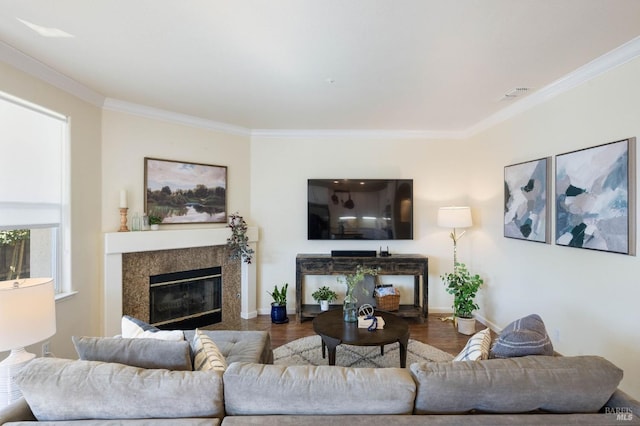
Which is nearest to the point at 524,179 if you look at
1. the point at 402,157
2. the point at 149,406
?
the point at 402,157

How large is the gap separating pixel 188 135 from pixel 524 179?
13.0 ft

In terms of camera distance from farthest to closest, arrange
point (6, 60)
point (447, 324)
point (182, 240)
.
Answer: point (447, 324) → point (182, 240) → point (6, 60)

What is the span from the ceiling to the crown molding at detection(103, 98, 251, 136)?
75mm

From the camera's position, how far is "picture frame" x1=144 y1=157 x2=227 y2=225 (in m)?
3.59

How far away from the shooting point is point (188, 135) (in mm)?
3891

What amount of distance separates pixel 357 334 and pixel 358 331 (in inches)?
2.6

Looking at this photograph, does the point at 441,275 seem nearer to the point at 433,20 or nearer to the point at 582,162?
the point at 582,162

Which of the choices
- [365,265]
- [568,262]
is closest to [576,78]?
[568,262]

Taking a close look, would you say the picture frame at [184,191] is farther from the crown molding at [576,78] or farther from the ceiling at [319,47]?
the crown molding at [576,78]

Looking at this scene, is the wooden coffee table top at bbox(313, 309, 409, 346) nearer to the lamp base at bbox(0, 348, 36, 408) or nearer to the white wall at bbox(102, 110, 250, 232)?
the lamp base at bbox(0, 348, 36, 408)

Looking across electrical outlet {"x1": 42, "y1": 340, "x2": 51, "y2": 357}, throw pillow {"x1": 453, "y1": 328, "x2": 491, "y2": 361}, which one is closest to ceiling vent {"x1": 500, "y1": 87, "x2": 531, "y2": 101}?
throw pillow {"x1": 453, "y1": 328, "x2": 491, "y2": 361}

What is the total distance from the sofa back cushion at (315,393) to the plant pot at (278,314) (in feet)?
9.52

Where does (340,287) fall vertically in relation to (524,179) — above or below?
below

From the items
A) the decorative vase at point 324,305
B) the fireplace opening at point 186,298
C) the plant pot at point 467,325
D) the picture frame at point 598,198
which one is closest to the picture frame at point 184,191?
the fireplace opening at point 186,298
